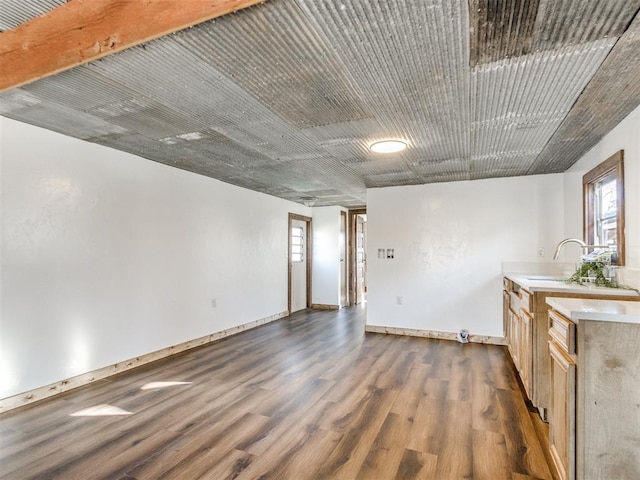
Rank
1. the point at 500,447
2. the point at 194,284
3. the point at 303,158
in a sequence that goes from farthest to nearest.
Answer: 1. the point at 194,284
2. the point at 303,158
3. the point at 500,447

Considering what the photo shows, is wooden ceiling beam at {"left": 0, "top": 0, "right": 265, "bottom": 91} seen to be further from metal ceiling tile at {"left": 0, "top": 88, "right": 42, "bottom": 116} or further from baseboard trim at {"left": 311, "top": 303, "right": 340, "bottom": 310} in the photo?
baseboard trim at {"left": 311, "top": 303, "right": 340, "bottom": 310}

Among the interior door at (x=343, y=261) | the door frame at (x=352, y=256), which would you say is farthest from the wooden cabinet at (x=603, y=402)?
the door frame at (x=352, y=256)

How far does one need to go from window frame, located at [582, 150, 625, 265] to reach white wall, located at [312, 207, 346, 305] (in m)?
4.20

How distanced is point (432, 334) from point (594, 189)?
8.24ft

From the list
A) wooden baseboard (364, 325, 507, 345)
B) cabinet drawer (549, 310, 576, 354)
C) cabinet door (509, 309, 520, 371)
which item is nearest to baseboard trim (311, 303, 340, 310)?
wooden baseboard (364, 325, 507, 345)

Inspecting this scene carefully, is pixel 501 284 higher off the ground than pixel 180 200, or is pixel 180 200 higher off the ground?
pixel 180 200

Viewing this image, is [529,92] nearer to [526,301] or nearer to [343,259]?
[526,301]

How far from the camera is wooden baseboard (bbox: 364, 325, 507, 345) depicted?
4387mm

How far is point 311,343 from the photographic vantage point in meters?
4.36

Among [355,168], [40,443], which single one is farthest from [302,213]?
[40,443]

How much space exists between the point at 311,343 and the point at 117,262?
94.0 inches

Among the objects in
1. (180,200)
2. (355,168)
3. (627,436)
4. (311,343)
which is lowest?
(311,343)

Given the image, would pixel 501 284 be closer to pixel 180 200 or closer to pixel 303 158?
pixel 303 158

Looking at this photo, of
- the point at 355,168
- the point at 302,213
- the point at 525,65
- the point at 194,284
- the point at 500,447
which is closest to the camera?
the point at 525,65
